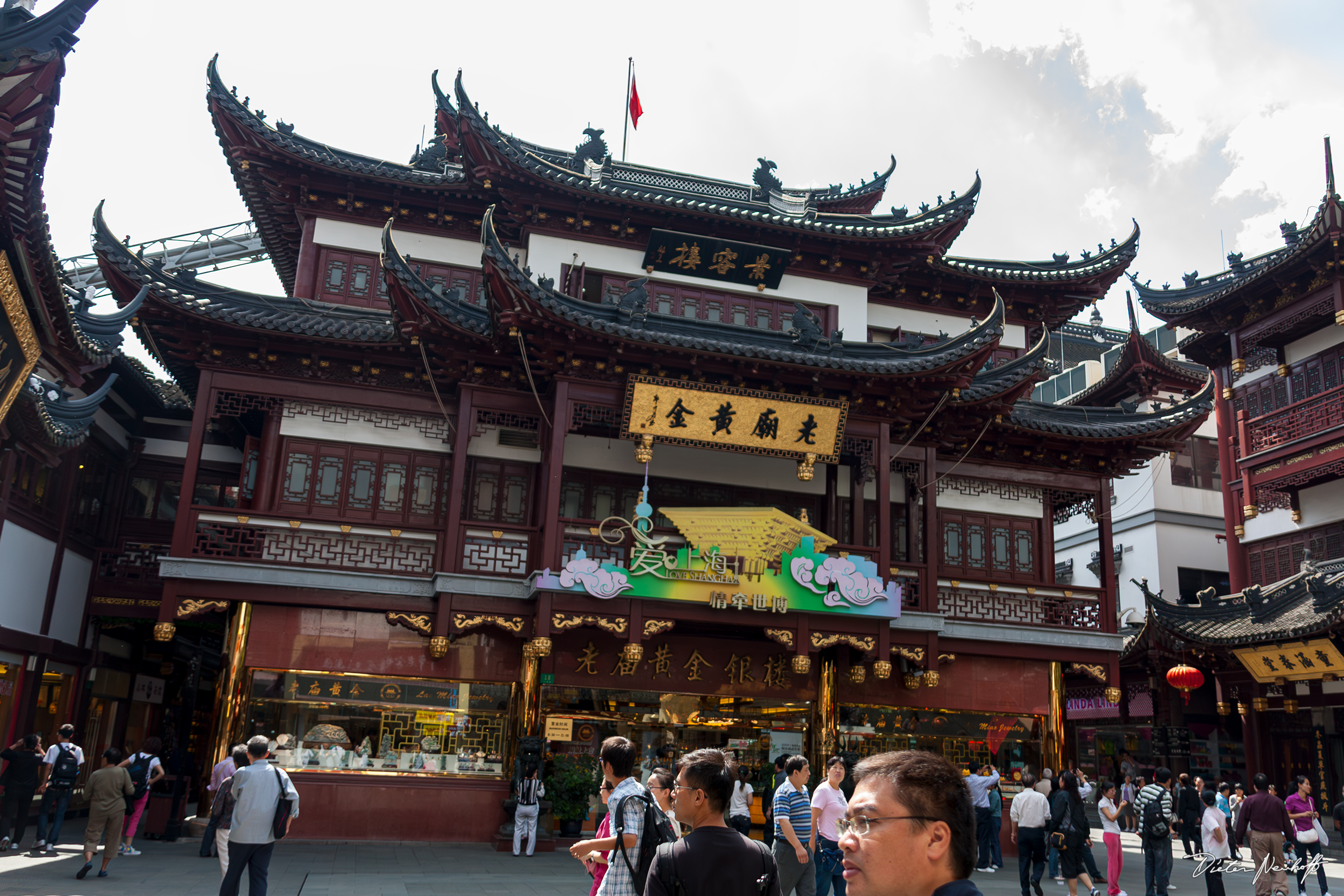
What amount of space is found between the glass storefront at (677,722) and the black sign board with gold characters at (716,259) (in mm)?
7328

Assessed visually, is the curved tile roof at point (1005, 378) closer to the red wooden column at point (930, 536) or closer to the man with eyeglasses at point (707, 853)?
the red wooden column at point (930, 536)

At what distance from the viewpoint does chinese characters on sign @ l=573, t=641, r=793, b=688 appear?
15438 millimetres

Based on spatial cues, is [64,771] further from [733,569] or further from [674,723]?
[733,569]

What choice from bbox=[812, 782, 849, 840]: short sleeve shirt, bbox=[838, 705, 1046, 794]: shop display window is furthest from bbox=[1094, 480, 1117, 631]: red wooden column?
bbox=[812, 782, 849, 840]: short sleeve shirt

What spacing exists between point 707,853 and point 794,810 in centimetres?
403

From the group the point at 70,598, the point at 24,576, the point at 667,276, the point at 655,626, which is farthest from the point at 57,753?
the point at 667,276

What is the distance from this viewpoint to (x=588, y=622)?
46.6ft

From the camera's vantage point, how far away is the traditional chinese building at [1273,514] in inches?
765

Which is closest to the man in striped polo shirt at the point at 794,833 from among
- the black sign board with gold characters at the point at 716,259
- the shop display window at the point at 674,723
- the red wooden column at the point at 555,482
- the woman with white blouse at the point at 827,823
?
the woman with white blouse at the point at 827,823

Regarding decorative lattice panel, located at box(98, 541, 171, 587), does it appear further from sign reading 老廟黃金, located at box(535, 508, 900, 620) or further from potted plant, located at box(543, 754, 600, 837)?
potted plant, located at box(543, 754, 600, 837)

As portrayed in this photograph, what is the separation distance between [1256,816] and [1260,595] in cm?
1050

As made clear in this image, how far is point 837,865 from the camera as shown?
875 cm

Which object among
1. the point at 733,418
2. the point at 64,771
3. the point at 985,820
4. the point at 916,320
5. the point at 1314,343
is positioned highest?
the point at 1314,343

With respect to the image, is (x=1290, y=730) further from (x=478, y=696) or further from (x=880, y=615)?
(x=478, y=696)
